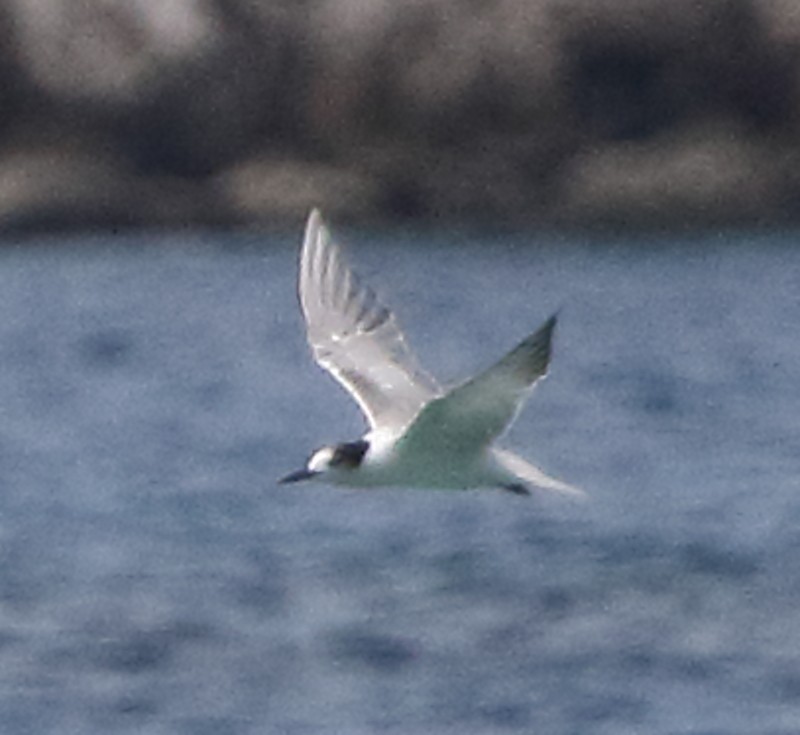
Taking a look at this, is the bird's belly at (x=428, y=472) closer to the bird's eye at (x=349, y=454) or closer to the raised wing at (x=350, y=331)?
the bird's eye at (x=349, y=454)

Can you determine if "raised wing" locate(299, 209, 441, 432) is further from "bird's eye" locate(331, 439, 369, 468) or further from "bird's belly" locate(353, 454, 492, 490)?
"bird's belly" locate(353, 454, 492, 490)

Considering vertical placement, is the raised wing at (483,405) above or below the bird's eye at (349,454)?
below

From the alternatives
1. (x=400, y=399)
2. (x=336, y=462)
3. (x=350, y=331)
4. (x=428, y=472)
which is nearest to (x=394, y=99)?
(x=350, y=331)

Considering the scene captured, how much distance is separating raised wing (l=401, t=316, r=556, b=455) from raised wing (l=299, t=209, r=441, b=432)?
→ 652mm

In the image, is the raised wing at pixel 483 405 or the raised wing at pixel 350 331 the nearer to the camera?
the raised wing at pixel 483 405

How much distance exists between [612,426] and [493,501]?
1.88 m

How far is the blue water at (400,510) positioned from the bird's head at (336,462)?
7.84 feet

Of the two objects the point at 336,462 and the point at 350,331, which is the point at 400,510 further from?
the point at 336,462

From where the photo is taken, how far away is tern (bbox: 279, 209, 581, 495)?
20.0ft

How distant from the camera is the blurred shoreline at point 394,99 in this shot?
49.4ft

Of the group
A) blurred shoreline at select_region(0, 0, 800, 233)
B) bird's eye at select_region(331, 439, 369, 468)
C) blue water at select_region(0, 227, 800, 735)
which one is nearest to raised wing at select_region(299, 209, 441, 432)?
bird's eye at select_region(331, 439, 369, 468)

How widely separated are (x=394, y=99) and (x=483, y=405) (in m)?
9.25

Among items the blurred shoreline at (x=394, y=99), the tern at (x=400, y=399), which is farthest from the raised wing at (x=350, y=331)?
the blurred shoreline at (x=394, y=99)

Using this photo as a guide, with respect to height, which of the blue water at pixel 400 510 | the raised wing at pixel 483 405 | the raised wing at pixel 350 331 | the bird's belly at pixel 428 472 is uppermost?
the blue water at pixel 400 510
